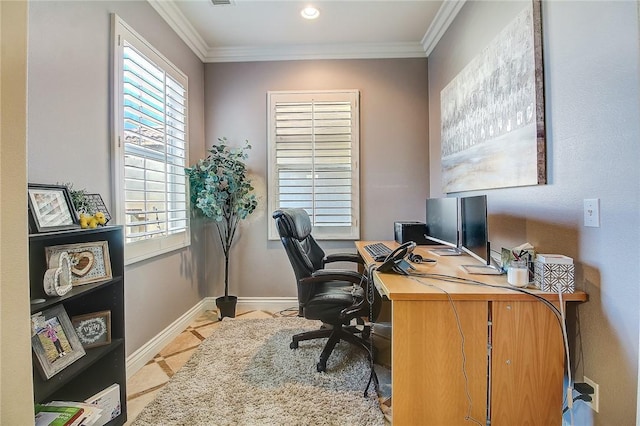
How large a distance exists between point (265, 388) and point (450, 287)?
127 centimetres

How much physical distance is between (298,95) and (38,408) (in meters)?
2.97

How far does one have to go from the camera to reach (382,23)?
269 cm

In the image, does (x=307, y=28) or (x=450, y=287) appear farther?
(x=307, y=28)

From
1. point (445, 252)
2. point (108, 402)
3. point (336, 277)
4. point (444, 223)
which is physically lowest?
point (108, 402)

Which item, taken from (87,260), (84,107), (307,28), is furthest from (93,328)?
(307,28)

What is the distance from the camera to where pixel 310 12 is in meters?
2.50

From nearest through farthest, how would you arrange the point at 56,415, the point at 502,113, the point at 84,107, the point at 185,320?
the point at 56,415
the point at 84,107
the point at 502,113
the point at 185,320

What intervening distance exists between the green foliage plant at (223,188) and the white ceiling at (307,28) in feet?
3.29

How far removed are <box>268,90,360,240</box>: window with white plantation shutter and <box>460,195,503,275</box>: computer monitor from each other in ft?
4.57

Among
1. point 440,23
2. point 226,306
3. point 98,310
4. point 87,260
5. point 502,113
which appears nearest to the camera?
point 87,260

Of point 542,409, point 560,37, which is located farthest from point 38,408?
point 560,37

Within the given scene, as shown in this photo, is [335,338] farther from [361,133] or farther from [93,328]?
[361,133]

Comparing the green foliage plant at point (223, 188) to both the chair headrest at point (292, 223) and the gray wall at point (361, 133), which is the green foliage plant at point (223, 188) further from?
the chair headrest at point (292, 223)

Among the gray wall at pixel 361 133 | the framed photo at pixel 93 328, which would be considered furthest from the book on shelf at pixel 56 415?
the gray wall at pixel 361 133
